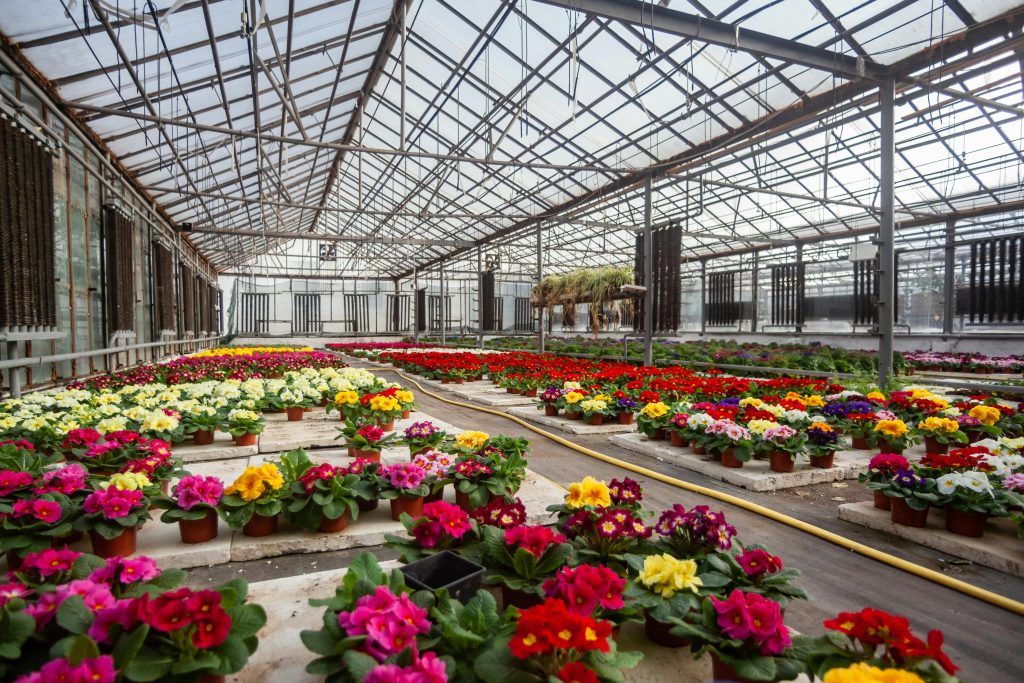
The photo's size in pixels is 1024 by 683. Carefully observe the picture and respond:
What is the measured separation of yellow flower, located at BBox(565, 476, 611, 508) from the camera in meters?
2.10

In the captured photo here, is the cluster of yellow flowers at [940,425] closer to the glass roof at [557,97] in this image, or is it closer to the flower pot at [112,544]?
the glass roof at [557,97]

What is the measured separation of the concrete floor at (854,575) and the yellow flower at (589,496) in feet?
2.59

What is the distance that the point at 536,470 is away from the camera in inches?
156

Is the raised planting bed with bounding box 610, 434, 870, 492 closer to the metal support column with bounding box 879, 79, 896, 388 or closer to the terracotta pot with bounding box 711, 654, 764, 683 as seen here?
the terracotta pot with bounding box 711, 654, 764, 683

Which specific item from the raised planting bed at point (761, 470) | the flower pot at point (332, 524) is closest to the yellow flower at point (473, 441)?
the flower pot at point (332, 524)

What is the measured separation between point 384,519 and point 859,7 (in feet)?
25.8

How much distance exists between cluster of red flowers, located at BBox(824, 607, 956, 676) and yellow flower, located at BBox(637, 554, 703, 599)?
1.23ft

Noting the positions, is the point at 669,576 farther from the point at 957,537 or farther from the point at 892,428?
the point at 892,428

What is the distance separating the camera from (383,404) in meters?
4.45

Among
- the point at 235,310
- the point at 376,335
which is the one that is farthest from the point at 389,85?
the point at 235,310

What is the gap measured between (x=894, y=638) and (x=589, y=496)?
108 centimetres

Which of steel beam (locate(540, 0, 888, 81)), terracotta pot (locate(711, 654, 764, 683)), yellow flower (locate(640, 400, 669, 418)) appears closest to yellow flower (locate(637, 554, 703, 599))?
terracotta pot (locate(711, 654, 764, 683))

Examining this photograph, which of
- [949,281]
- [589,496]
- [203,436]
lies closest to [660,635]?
[589,496]

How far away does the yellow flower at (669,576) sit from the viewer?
5.15 feet
